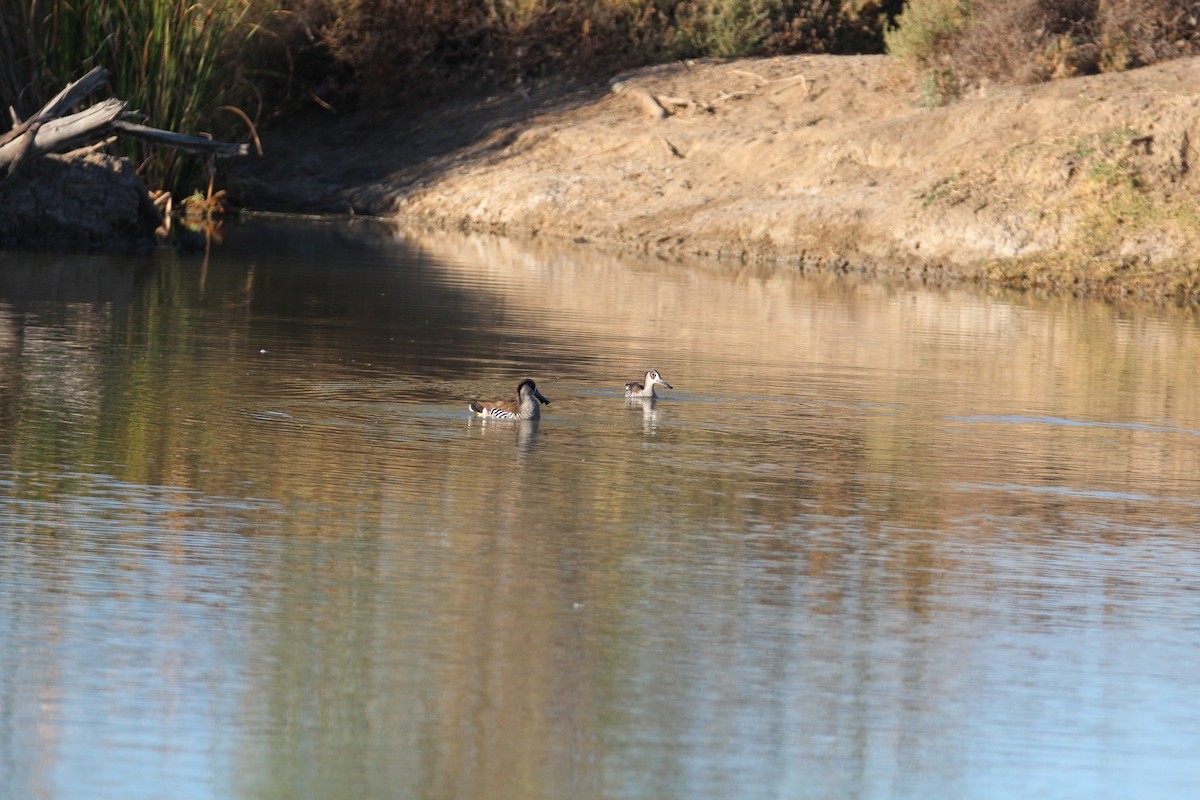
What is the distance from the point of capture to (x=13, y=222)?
26.4m

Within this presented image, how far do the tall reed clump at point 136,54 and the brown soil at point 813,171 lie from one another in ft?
22.4

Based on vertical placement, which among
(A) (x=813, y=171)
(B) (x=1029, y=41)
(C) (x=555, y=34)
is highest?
(C) (x=555, y=34)

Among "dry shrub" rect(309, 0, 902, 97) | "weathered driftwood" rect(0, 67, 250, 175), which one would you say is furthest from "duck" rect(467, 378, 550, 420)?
"dry shrub" rect(309, 0, 902, 97)

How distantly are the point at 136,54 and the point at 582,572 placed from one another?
22.0m

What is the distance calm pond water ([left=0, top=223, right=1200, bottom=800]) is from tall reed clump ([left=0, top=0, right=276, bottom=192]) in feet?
37.1

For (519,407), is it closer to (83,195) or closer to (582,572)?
(582,572)

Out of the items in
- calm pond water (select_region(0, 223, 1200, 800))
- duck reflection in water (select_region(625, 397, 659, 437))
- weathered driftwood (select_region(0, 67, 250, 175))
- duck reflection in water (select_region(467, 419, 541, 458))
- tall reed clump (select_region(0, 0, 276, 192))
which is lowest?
calm pond water (select_region(0, 223, 1200, 800))

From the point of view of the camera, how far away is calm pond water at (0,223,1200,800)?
6.61 meters

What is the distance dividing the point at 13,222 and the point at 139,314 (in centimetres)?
863

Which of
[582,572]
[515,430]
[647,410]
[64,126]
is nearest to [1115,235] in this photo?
[64,126]

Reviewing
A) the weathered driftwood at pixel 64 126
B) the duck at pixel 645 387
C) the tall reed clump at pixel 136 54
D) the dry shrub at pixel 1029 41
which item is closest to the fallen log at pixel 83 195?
the weathered driftwood at pixel 64 126

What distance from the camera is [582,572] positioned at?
352 inches

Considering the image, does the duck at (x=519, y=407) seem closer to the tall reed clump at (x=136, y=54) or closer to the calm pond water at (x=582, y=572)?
the calm pond water at (x=582, y=572)

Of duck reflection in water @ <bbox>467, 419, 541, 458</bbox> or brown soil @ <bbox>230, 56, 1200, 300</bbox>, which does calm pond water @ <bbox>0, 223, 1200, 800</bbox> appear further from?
brown soil @ <bbox>230, 56, 1200, 300</bbox>
